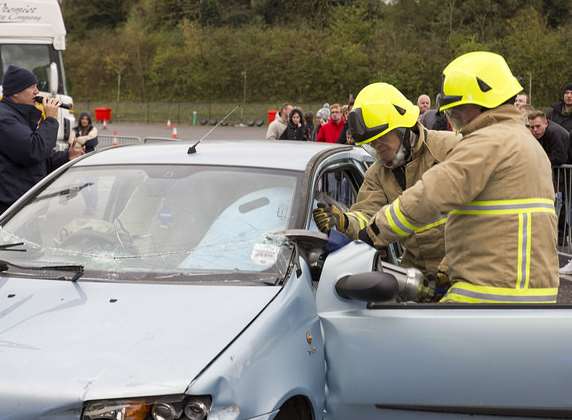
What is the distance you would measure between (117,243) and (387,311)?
1300mm

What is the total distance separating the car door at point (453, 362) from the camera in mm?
3309

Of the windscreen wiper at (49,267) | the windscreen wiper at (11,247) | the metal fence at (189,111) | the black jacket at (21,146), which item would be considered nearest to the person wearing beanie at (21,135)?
the black jacket at (21,146)

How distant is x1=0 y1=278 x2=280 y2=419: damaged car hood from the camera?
2783mm

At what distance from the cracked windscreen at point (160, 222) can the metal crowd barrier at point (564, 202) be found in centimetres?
602

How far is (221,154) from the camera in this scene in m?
4.52

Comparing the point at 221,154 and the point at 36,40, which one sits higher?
the point at 221,154

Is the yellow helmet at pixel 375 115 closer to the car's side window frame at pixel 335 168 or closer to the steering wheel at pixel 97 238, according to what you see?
the car's side window frame at pixel 335 168

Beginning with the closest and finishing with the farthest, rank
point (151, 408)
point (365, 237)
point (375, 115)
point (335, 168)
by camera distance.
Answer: point (151, 408) < point (365, 237) < point (375, 115) < point (335, 168)

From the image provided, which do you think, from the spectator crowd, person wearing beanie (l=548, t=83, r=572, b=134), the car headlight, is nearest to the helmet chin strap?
the car headlight

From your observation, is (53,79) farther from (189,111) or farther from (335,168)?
(189,111)

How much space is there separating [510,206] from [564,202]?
6.41 metres

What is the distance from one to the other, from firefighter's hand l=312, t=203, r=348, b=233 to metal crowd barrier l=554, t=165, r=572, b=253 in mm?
5892

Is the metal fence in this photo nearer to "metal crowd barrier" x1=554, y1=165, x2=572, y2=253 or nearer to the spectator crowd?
the spectator crowd

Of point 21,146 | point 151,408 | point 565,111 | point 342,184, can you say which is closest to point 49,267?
point 151,408
